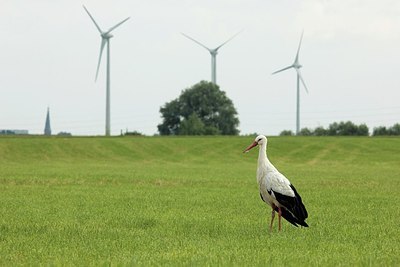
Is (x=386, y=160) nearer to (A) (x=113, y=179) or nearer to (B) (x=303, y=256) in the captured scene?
(A) (x=113, y=179)

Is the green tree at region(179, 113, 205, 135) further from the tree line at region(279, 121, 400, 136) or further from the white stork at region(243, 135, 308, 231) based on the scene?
the white stork at region(243, 135, 308, 231)

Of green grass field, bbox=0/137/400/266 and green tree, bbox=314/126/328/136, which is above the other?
green tree, bbox=314/126/328/136

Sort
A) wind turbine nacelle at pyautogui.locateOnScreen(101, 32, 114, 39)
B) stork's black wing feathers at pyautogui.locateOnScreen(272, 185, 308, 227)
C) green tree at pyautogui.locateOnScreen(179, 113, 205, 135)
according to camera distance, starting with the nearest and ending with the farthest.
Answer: stork's black wing feathers at pyautogui.locateOnScreen(272, 185, 308, 227) < wind turbine nacelle at pyautogui.locateOnScreen(101, 32, 114, 39) < green tree at pyautogui.locateOnScreen(179, 113, 205, 135)

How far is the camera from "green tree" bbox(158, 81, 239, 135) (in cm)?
13700

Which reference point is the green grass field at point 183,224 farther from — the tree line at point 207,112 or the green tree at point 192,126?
the tree line at point 207,112

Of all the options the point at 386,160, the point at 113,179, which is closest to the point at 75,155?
the point at 386,160

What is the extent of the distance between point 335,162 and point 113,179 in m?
35.2

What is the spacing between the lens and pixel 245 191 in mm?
26422

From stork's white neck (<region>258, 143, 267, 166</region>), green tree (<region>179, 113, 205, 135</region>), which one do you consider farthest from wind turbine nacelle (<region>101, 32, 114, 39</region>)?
stork's white neck (<region>258, 143, 267, 166</region>)

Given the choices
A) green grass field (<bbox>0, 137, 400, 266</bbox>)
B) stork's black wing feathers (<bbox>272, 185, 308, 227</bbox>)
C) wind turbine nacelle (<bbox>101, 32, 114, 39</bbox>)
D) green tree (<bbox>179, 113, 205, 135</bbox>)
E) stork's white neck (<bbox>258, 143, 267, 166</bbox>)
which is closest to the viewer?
green grass field (<bbox>0, 137, 400, 266</bbox>)

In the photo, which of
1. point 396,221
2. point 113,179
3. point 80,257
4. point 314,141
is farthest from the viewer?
point 314,141

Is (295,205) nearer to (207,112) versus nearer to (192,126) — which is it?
(192,126)

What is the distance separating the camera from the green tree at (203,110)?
13700 cm

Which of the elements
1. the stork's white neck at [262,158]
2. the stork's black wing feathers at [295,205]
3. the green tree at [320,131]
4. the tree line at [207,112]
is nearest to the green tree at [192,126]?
the tree line at [207,112]
